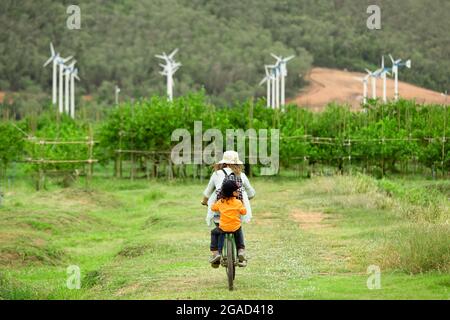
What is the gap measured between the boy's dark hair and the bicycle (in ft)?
1.51

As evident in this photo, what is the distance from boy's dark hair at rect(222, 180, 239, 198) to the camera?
38.8 ft

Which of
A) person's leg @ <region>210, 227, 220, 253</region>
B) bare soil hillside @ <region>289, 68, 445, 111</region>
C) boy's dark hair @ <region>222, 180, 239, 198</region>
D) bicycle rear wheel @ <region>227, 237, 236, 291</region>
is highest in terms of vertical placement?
bare soil hillside @ <region>289, 68, 445, 111</region>

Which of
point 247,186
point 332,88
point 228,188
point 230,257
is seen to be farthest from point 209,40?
point 230,257

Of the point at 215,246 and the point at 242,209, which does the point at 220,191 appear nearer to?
the point at 242,209

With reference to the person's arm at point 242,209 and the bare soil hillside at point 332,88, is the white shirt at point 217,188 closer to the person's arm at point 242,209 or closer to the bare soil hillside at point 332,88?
the person's arm at point 242,209

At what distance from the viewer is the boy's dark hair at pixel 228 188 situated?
11812mm

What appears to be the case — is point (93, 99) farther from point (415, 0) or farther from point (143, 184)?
point (143, 184)

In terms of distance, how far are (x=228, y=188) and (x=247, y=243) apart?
4830 millimetres

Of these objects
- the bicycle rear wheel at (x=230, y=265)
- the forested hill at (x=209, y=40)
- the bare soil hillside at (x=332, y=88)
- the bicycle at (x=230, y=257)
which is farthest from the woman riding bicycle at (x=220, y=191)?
the bare soil hillside at (x=332, y=88)

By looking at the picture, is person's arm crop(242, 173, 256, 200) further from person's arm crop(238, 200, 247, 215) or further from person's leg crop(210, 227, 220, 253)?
person's leg crop(210, 227, 220, 253)

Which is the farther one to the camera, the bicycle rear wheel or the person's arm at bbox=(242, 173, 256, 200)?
the person's arm at bbox=(242, 173, 256, 200)

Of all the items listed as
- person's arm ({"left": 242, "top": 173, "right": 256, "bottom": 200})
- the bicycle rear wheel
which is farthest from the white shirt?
the bicycle rear wheel

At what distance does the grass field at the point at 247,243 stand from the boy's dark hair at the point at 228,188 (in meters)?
1.06
